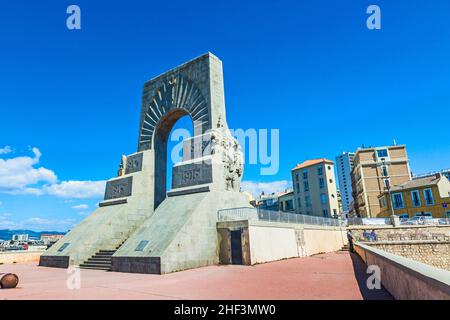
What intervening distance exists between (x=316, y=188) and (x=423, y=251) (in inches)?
1367

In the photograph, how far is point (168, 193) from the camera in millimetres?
17312

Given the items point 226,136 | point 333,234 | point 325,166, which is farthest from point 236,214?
point 325,166

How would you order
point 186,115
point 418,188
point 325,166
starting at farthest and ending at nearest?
point 325,166, point 418,188, point 186,115

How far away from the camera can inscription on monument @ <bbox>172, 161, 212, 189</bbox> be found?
16.2 meters

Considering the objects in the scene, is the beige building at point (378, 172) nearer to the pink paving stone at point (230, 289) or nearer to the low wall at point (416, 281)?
the pink paving stone at point (230, 289)

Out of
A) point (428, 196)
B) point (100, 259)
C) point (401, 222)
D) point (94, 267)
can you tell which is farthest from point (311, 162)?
point (94, 267)

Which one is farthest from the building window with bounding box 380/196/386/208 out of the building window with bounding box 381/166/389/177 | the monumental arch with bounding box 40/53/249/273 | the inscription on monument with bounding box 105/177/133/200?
the inscription on monument with bounding box 105/177/133/200

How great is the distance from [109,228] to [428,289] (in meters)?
16.1

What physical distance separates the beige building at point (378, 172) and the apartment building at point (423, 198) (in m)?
5.11

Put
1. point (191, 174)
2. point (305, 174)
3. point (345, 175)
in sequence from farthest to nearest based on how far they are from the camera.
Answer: point (345, 175), point (305, 174), point (191, 174)

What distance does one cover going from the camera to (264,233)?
14086 mm

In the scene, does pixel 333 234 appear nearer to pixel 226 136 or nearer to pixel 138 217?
pixel 226 136

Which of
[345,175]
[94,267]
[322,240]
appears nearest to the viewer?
[94,267]

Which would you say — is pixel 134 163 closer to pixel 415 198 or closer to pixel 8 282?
pixel 8 282
